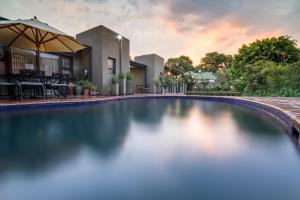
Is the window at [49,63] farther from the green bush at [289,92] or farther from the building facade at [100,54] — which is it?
the green bush at [289,92]

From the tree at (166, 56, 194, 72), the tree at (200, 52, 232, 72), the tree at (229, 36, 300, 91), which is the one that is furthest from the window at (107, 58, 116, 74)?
the tree at (200, 52, 232, 72)

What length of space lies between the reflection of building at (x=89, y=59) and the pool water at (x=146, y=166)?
20.2 ft

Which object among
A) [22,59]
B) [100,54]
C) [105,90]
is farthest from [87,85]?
[22,59]

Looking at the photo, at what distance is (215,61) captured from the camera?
34625mm

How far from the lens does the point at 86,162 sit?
65.5 inches

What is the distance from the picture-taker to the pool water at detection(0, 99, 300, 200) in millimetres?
1188

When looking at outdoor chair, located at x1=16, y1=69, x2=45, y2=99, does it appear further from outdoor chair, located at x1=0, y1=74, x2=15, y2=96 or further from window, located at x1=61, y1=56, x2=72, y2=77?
window, located at x1=61, y1=56, x2=72, y2=77

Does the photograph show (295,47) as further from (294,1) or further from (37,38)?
(37,38)

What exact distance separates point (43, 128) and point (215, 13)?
965 centimetres

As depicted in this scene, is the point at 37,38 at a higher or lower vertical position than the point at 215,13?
lower

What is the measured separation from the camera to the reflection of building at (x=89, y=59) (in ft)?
24.5

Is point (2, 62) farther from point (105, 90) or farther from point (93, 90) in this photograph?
point (105, 90)

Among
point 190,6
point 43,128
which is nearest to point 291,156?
point 43,128

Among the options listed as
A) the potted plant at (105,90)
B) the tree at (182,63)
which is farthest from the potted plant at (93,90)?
the tree at (182,63)
